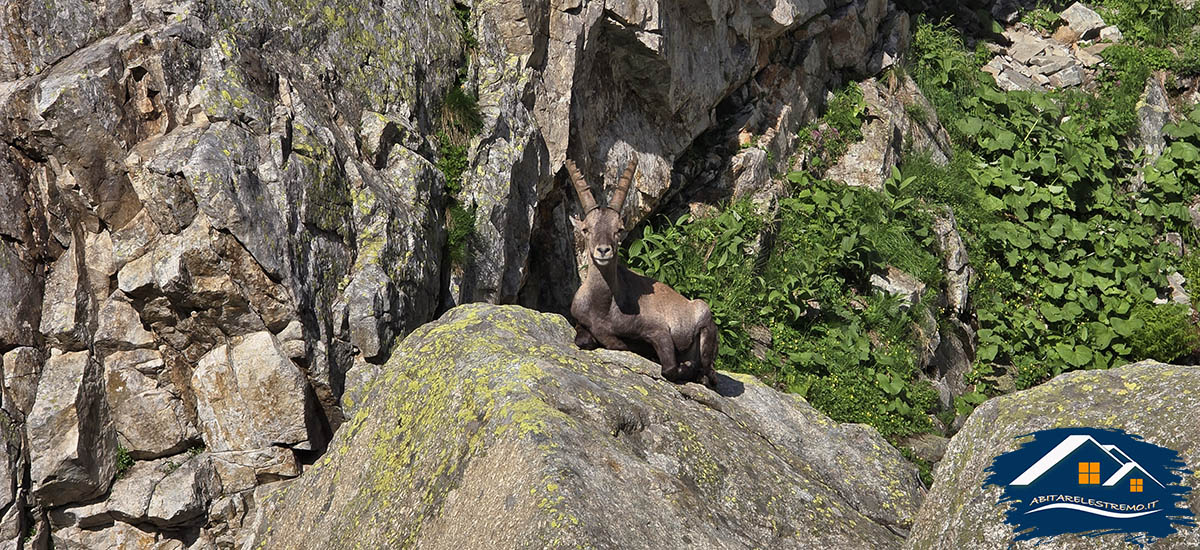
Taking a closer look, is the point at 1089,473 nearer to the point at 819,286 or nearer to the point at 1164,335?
the point at 819,286

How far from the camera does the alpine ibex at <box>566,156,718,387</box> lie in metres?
7.61

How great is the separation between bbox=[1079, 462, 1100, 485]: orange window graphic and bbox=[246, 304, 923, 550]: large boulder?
118 cm

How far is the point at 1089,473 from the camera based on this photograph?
16.8ft

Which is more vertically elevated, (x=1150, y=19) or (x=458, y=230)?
(x=1150, y=19)

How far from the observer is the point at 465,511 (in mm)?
5219

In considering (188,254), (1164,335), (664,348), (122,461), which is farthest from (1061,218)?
(122,461)

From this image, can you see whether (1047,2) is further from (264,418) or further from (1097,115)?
(264,418)

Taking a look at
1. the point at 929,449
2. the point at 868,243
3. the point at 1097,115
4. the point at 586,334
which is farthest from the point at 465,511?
the point at 1097,115

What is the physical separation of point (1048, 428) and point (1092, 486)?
42 cm

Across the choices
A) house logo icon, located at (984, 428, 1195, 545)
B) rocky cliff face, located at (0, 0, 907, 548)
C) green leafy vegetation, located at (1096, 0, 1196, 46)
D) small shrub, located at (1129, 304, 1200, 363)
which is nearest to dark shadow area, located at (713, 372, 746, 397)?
house logo icon, located at (984, 428, 1195, 545)

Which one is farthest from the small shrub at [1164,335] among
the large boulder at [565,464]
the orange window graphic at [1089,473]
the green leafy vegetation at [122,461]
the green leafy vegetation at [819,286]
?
the green leafy vegetation at [122,461]

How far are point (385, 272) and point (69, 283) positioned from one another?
2.34 meters

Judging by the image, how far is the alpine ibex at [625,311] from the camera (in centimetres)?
761

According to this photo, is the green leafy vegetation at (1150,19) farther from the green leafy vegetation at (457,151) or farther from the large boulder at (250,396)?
the large boulder at (250,396)
